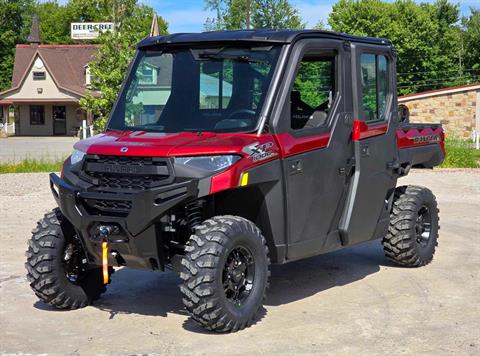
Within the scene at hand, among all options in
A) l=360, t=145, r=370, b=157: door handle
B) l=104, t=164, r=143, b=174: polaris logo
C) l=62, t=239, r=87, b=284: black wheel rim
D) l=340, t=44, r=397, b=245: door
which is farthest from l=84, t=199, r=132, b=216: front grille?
l=360, t=145, r=370, b=157: door handle

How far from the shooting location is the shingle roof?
183ft

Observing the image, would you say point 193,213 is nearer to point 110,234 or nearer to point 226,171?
point 226,171

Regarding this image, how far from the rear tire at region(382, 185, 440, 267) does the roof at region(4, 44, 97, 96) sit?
4729 cm

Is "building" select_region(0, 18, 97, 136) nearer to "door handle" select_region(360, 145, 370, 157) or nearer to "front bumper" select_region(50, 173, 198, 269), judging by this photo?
"door handle" select_region(360, 145, 370, 157)

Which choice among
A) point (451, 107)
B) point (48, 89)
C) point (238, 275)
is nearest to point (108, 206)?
point (238, 275)

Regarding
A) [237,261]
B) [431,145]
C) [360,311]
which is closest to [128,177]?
[237,261]

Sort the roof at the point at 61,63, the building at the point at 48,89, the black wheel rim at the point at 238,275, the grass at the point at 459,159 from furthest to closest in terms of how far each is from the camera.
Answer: the roof at the point at 61,63 → the building at the point at 48,89 → the grass at the point at 459,159 → the black wheel rim at the point at 238,275

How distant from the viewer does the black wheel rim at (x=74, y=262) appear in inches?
270

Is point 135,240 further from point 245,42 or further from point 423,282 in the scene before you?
point 423,282

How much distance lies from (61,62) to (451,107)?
1105 inches

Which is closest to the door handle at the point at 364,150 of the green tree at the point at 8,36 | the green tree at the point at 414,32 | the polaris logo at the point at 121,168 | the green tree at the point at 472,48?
the polaris logo at the point at 121,168

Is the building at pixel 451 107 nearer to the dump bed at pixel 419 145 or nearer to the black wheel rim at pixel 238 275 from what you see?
the dump bed at pixel 419 145

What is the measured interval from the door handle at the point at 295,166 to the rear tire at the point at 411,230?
218 cm

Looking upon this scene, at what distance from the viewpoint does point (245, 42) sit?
668 centimetres
